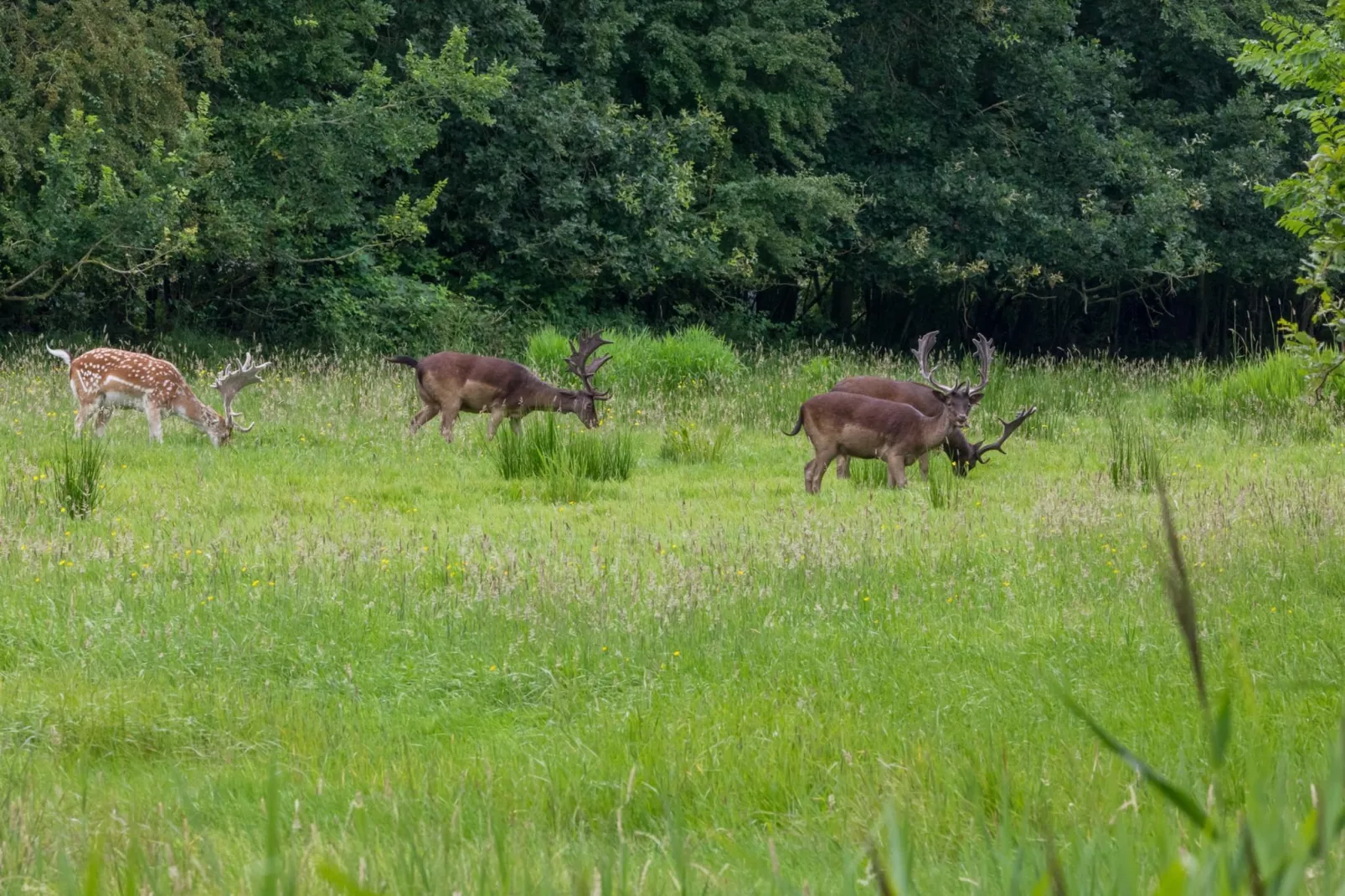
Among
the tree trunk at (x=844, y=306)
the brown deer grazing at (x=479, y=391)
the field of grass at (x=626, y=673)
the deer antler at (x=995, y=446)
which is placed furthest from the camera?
the tree trunk at (x=844, y=306)

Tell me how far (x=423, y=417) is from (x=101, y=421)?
117 inches

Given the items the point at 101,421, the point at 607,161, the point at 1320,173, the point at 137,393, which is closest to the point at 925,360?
the point at 137,393

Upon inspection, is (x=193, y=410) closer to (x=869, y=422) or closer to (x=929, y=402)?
(x=869, y=422)

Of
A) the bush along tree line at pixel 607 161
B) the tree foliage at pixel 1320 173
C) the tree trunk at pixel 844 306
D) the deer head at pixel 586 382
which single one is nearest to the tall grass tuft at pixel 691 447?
the deer head at pixel 586 382

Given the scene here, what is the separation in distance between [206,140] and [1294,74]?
1846 cm

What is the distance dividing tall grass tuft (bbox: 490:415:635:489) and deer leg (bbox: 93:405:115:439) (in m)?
3.76

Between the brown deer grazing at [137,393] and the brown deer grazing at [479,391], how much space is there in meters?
1.76

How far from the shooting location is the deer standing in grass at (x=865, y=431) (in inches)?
494

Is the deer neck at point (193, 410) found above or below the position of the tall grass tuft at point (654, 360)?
above

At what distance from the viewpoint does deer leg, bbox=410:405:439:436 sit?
1509 cm

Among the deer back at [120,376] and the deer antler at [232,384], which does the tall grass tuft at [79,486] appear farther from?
the deer antler at [232,384]

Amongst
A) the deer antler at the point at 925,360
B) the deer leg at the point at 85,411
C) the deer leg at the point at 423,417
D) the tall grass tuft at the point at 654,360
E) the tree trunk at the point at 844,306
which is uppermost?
the deer antler at the point at 925,360

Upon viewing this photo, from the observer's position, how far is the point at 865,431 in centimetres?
1253

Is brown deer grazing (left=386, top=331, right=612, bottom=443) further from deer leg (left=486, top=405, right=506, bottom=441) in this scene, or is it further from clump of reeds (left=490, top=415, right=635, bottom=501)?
clump of reeds (left=490, top=415, right=635, bottom=501)
